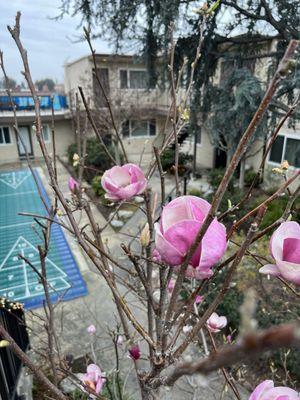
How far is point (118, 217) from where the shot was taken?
8.23 meters

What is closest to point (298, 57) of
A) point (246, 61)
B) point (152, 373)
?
point (246, 61)

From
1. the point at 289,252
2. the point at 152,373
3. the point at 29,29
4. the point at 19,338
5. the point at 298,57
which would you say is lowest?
the point at 19,338

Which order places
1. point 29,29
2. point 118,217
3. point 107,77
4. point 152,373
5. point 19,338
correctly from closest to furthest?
point 152,373 → point 29,29 → point 19,338 → point 118,217 → point 107,77

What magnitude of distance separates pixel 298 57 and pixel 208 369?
18.6ft

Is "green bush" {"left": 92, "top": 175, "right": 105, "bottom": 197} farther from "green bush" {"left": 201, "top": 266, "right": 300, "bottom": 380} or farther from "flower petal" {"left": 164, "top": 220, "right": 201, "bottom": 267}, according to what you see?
"flower petal" {"left": 164, "top": 220, "right": 201, "bottom": 267}

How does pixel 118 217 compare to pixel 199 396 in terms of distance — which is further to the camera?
pixel 118 217

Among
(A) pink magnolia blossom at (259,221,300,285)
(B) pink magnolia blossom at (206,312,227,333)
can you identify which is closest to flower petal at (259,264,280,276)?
(A) pink magnolia blossom at (259,221,300,285)

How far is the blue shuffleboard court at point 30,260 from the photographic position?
523 cm

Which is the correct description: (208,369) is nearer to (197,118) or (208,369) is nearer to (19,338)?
(19,338)

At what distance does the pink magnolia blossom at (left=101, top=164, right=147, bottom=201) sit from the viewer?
950 mm

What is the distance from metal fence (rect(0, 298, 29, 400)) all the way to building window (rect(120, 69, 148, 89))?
43.3ft

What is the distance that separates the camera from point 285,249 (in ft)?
2.15

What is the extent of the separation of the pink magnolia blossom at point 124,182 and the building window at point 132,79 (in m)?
14.4

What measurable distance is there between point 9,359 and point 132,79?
1423 cm
